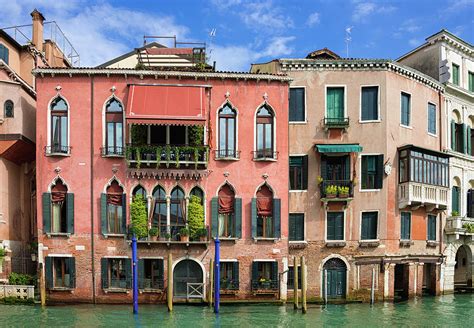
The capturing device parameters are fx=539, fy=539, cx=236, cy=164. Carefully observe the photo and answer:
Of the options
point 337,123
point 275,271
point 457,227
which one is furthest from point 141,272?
point 457,227

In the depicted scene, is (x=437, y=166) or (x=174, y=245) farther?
(x=437, y=166)

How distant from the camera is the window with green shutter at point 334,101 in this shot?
23.6m

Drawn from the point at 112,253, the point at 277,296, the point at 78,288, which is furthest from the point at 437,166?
the point at 78,288

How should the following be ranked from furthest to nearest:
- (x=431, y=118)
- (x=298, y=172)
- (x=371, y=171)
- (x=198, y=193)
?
(x=431, y=118) < (x=371, y=171) < (x=298, y=172) < (x=198, y=193)

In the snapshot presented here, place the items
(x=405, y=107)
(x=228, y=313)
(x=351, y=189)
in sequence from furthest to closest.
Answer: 1. (x=405, y=107)
2. (x=351, y=189)
3. (x=228, y=313)

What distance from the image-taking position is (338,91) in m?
23.7

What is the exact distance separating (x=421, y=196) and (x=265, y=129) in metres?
7.54

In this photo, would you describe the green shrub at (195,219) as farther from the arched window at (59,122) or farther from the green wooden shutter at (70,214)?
the arched window at (59,122)

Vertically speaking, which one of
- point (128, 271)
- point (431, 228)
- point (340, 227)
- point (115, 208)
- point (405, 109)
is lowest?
point (128, 271)

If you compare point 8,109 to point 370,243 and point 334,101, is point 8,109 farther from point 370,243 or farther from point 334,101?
point 370,243

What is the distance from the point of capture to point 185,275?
853 inches

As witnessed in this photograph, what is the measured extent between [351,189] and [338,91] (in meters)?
4.36

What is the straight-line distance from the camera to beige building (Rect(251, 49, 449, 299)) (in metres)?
22.9

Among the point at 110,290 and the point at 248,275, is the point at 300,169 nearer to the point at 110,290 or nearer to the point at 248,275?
the point at 248,275
